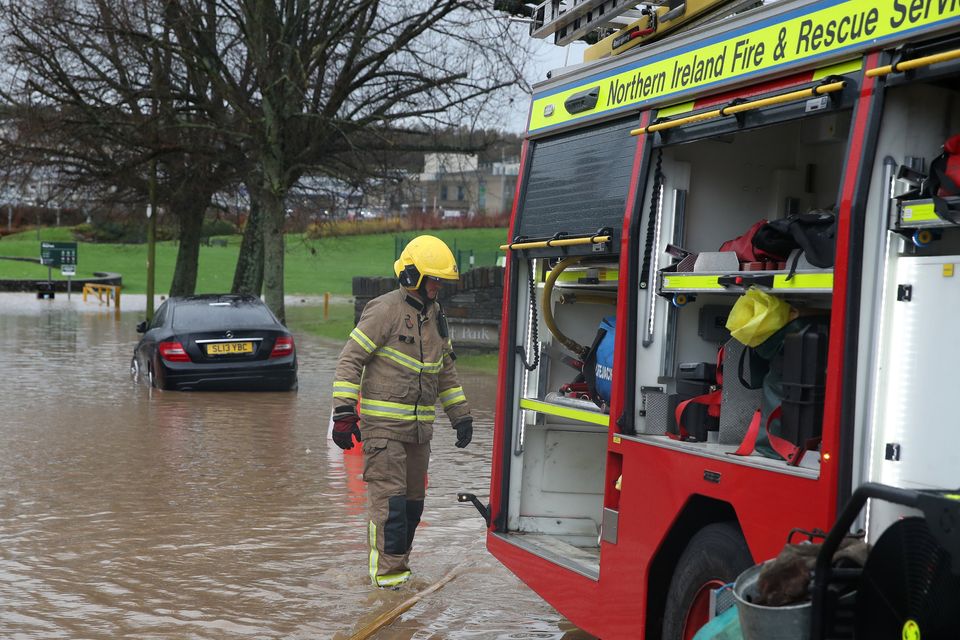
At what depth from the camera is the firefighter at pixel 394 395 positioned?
22.8 ft

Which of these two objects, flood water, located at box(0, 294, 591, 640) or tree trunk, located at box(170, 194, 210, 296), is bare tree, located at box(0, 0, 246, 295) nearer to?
tree trunk, located at box(170, 194, 210, 296)

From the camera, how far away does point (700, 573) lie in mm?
4543

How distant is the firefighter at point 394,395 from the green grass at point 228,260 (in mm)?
45624

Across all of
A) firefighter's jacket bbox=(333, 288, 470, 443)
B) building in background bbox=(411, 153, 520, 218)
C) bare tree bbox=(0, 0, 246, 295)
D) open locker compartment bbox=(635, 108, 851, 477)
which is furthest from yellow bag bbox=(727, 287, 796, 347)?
building in background bbox=(411, 153, 520, 218)

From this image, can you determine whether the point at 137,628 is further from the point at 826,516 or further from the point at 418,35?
the point at 418,35

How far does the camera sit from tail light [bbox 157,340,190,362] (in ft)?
55.5

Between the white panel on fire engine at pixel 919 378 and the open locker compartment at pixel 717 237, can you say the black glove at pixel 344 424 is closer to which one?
the open locker compartment at pixel 717 237

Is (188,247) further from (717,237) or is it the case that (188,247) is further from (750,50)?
(750,50)

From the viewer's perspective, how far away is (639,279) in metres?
5.06

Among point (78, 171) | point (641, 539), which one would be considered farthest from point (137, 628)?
point (78, 171)

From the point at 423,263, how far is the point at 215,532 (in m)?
2.64

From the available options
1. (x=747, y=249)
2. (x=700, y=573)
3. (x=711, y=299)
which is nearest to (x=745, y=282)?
(x=747, y=249)

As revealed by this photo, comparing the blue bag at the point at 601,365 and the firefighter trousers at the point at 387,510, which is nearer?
the blue bag at the point at 601,365

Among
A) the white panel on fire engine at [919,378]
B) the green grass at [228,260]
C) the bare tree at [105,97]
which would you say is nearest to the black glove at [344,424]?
the white panel on fire engine at [919,378]
